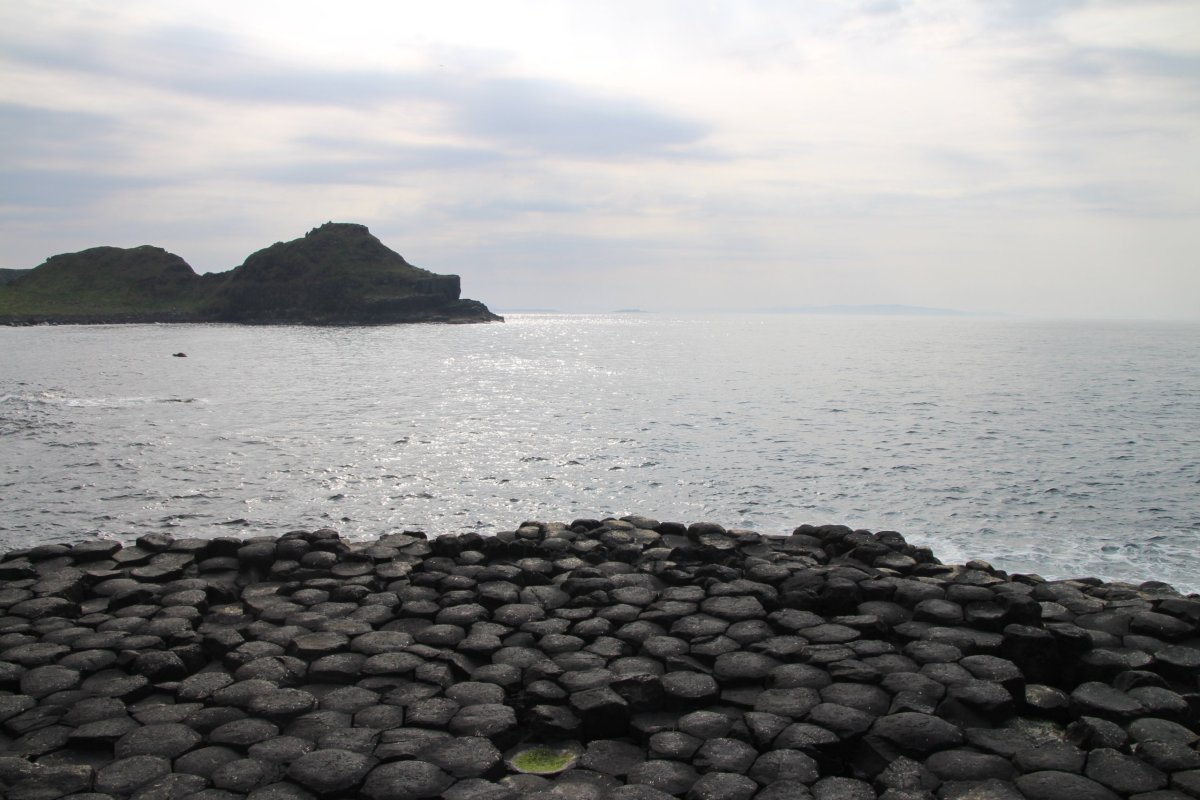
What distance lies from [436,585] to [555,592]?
2011mm

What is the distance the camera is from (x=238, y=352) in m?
98.7

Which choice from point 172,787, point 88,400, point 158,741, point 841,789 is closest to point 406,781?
point 172,787

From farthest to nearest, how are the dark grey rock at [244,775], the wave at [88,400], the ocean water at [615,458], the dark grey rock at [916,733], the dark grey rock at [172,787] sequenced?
1. the wave at [88,400]
2. the ocean water at [615,458]
3. the dark grey rock at [916,733]
4. the dark grey rock at [244,775]
5. the dark grey rock at [172,787]

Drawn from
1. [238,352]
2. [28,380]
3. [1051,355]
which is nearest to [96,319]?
[238,352]

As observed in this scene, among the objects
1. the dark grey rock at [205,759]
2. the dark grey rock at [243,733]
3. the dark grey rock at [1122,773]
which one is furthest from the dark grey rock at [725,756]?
the dark grey rock at [205,759]

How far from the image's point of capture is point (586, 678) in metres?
9.80

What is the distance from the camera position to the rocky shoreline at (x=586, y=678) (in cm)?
784

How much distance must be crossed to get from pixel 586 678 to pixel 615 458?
23891mm

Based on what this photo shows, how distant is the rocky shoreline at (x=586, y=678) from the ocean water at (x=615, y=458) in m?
7.92

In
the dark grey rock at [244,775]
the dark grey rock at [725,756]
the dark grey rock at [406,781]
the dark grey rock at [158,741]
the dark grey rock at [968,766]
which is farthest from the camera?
the dark grey rock at [158,741]

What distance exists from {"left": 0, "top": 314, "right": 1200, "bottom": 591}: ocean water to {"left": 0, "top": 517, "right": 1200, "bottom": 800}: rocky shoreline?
312 inches

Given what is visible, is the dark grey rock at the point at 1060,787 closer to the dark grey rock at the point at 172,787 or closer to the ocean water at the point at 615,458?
the dark grey rock at the point at 172,787

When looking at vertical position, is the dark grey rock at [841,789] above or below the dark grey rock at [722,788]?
below

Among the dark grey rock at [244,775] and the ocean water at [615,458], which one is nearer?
the dark grey rock at [244,775]
